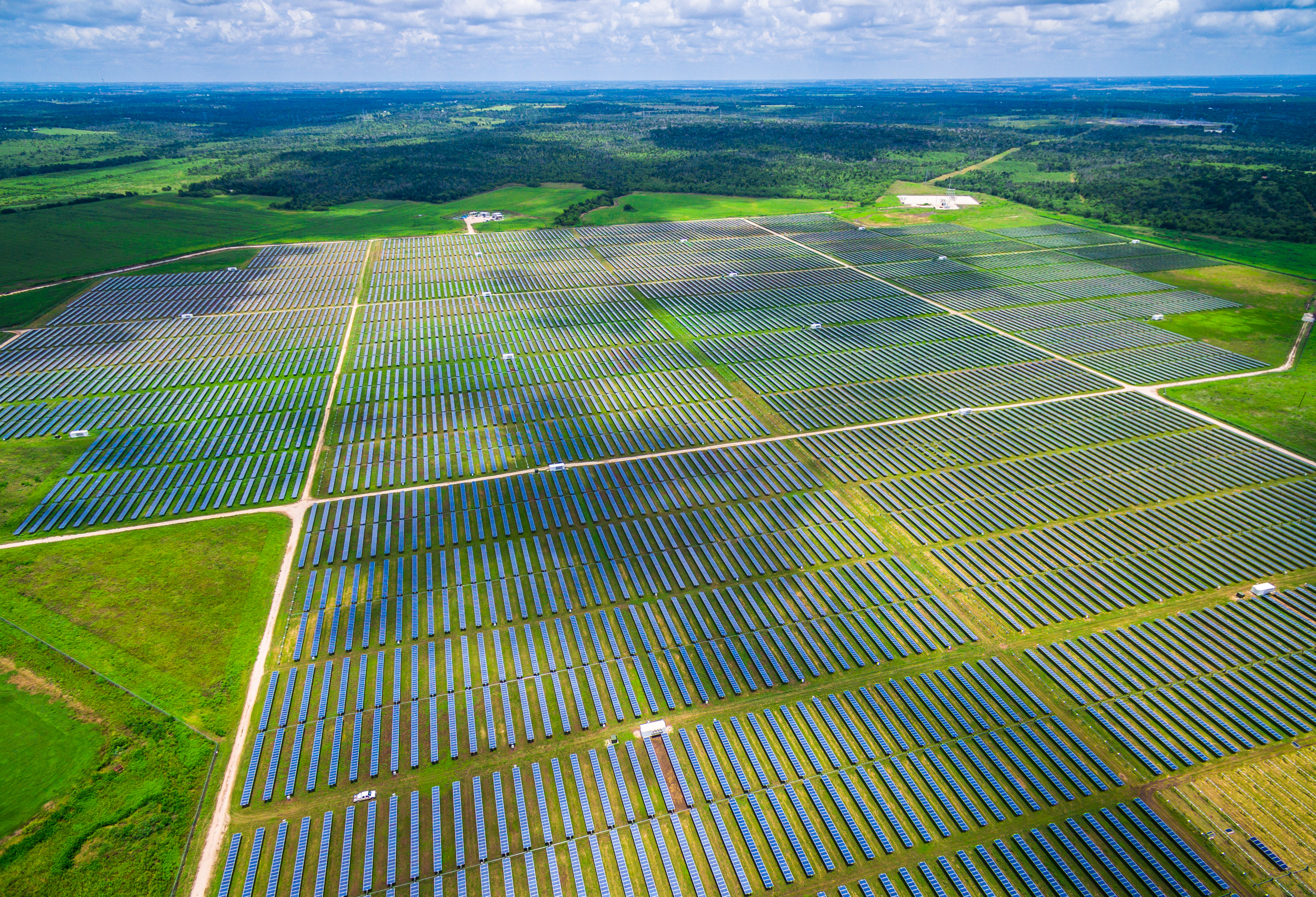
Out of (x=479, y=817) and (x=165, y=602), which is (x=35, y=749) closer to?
(x=165, y=602)

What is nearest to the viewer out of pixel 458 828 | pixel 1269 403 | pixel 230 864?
pixel 230 864

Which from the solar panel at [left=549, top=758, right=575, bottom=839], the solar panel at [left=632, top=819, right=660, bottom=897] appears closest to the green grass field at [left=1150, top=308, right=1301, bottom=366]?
the solar panel at [left=632, top=819, right=660, bottom=897]

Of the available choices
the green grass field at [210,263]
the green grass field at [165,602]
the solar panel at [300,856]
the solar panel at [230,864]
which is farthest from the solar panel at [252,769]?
the green grass field at [210,263]

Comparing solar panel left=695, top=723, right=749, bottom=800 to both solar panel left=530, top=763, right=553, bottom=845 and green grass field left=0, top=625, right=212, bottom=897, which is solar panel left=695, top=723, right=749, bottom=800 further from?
green grass field left=0, top=625, right=212, bottom=897

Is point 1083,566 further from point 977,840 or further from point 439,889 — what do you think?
point 439,889

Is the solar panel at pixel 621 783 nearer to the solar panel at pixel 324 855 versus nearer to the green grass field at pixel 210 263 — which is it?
the solar panel at pixel 324 855

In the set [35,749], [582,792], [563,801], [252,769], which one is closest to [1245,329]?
[582,792]

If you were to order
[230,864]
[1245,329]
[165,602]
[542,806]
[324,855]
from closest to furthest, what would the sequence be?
[230,864] < [324,855] < [542,806] < [165,602] < [1245,329]
